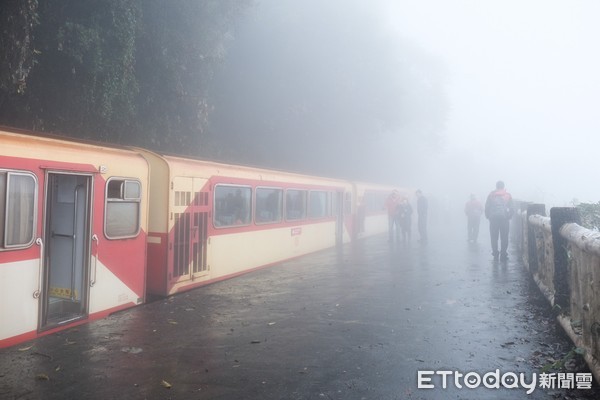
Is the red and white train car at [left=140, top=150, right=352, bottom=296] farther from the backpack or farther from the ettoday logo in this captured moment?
the backpack

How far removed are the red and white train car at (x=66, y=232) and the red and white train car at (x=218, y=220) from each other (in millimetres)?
466

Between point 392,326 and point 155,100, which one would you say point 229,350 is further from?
point 155,100

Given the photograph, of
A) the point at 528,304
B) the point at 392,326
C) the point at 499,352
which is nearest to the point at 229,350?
the point at 392,326

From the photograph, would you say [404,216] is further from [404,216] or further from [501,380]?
[501,380]

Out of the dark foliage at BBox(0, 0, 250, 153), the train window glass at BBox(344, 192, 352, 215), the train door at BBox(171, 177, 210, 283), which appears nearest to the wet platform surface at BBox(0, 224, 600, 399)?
the train door at BBox(171, 177, 210, 283)

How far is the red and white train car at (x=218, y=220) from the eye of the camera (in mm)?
7812

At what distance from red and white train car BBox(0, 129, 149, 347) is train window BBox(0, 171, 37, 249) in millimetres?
12

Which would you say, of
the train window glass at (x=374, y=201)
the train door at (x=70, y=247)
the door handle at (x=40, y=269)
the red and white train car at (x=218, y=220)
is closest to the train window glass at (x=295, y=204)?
the red and white train car at (x=218, y=220)

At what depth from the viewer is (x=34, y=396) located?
399 centimetres

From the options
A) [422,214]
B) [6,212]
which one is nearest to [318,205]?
[422,214]

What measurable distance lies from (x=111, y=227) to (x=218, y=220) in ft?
9.11

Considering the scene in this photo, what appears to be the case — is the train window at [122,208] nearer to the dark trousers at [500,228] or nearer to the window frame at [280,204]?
the window frame at [280,204]

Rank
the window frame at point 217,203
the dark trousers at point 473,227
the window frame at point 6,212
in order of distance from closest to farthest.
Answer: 1. the window frame at point 6,212
2. the window frame at point 217,203
3. the dark trousers at point 473,227

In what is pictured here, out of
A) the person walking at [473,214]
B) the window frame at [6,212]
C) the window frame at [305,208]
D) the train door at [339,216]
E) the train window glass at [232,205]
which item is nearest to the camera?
the window frame at [6,212]
